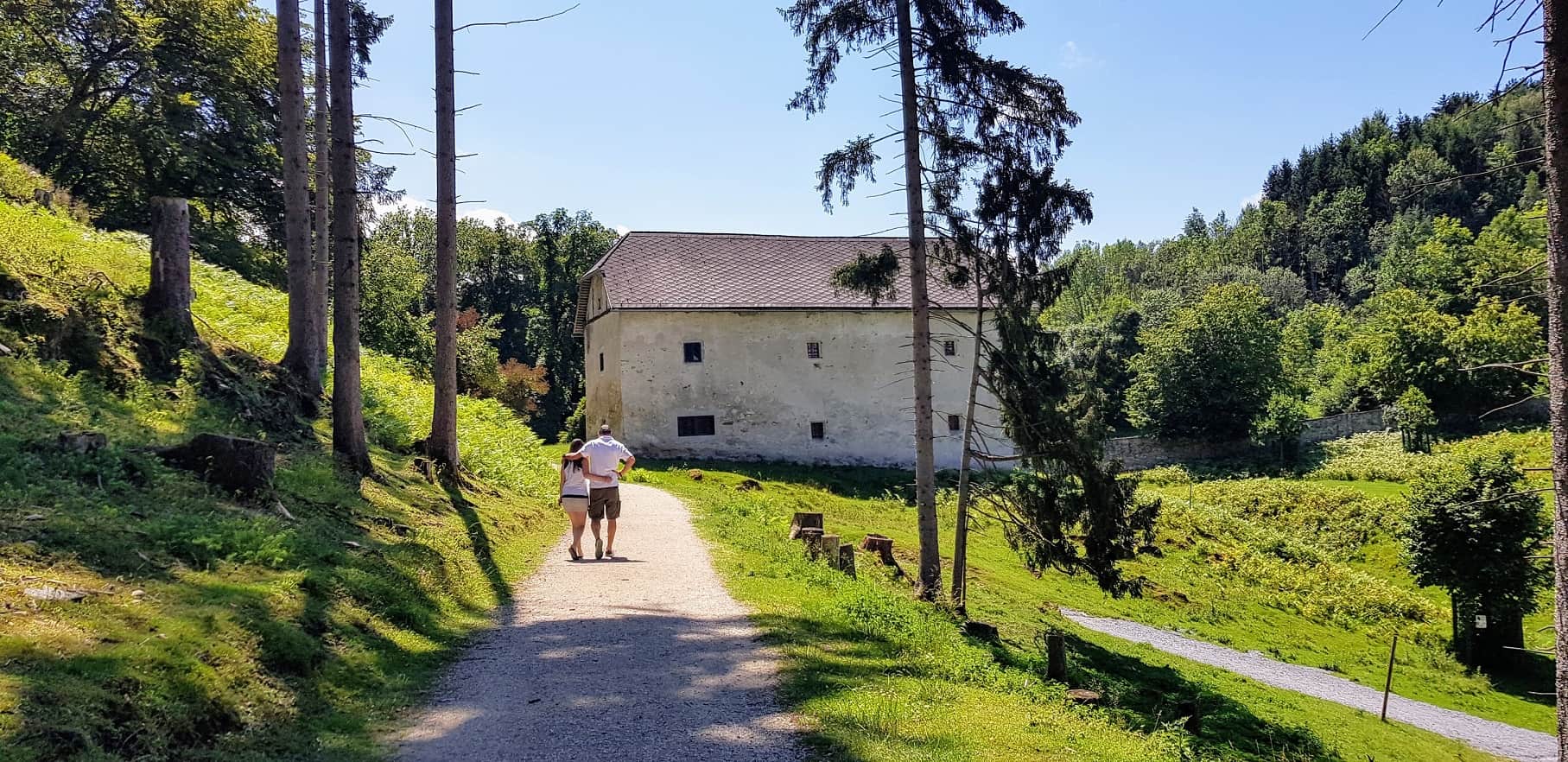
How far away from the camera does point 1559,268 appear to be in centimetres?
656

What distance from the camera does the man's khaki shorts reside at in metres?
11.7

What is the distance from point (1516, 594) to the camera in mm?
21172

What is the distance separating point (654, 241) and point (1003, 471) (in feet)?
54.5

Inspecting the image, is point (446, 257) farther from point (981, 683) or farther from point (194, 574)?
point (981, 683)

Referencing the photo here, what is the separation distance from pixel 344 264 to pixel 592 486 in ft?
16.8

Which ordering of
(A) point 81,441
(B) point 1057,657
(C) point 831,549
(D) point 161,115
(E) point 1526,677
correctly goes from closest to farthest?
(A) point 81,441 < (B) point 1057,657 < (C) point 831,549 < (E) point 1526,677 < (D) point 161,115

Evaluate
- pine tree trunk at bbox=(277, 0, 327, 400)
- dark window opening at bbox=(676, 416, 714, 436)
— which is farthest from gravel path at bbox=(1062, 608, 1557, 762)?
pine tree trunk at bbox=(277, 0, 327, 400)

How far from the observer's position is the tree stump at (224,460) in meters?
8.30

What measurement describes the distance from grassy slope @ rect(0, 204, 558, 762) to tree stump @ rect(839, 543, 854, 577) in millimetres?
4660

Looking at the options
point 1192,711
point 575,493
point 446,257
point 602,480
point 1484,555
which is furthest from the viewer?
point 1484,555

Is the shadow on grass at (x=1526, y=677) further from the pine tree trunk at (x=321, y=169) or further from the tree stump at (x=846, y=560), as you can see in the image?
the pine tree trunk at (x=321, y=169)

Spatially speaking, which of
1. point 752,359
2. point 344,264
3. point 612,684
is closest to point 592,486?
point 344,264

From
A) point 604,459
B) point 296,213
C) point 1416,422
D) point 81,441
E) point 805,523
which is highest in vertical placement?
point 296,213

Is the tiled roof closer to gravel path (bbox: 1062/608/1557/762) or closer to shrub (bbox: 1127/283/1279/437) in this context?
gravel path (bbox: 1062/608/1557/762)
